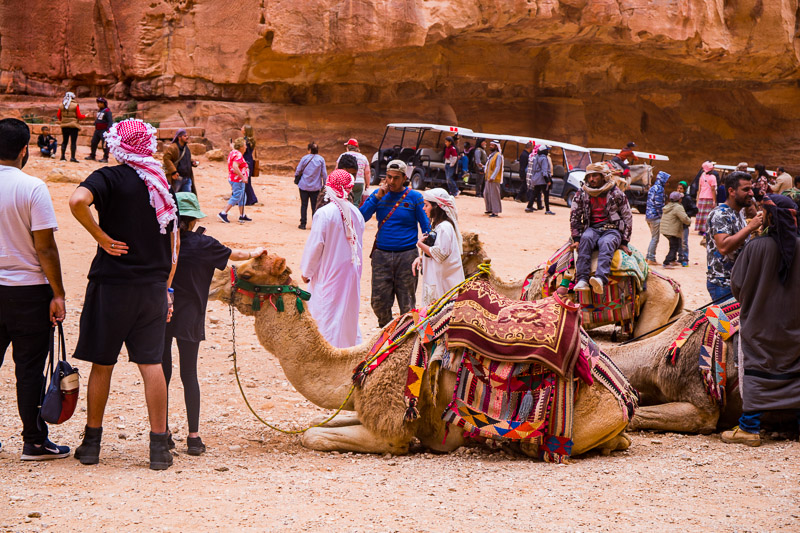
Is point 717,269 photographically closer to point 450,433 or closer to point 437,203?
point 437,203

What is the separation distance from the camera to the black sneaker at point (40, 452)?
472cm

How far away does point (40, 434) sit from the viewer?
4738mm

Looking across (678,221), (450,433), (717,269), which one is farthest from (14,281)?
(678,221)

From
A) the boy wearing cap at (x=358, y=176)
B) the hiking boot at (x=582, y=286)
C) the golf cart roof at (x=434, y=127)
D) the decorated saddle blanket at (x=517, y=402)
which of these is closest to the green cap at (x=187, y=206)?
the decorated saddle blanket at (x=517, y=402)

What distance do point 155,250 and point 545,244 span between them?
13300 millimetres

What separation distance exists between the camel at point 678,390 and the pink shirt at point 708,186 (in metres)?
12.9

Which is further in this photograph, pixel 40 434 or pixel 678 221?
pixel 678 221

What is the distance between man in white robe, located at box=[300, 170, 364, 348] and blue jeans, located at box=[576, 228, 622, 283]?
7.83 ft

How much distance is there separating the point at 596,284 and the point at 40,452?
209 inches

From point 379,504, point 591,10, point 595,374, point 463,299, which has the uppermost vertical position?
point 591,10

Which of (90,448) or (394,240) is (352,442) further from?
(394,240)

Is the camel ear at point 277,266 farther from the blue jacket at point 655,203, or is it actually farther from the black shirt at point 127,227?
the blue jacket at point 655,203

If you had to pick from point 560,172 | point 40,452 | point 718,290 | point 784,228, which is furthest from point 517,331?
point 560,172

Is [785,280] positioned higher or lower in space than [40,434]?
higher
